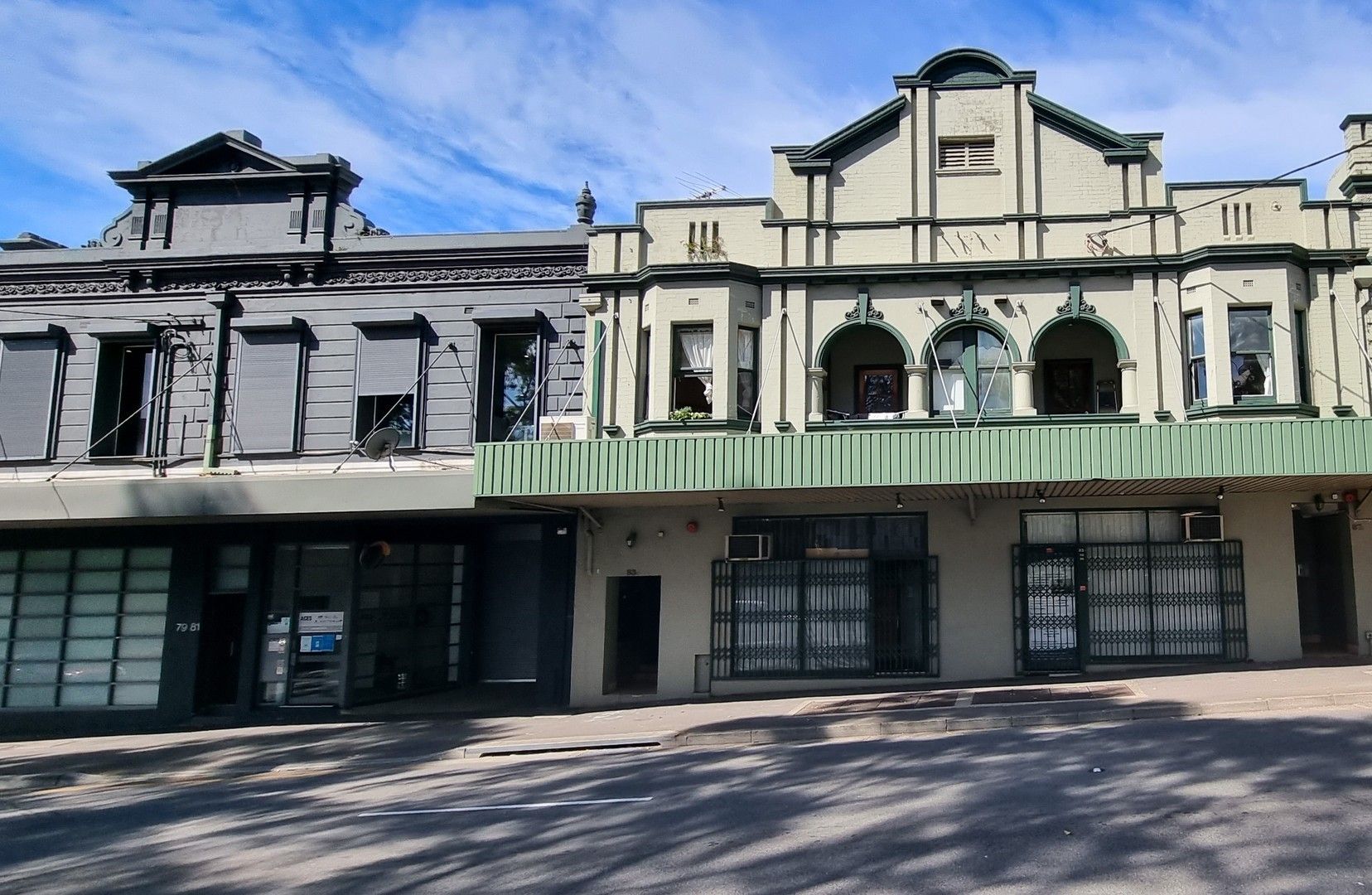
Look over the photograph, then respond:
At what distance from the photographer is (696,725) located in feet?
43.2

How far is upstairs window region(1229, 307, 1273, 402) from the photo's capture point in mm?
15109

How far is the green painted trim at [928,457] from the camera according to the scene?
42.9 feet

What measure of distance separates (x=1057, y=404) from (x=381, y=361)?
1161cm

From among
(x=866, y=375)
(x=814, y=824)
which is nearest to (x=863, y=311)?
(x=866, y=375)

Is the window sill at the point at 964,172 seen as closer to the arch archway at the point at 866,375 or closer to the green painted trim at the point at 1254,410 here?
the arch archway at the point at 866,375

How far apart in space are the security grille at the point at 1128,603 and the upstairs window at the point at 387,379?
10557 mm

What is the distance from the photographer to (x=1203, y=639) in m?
15.3

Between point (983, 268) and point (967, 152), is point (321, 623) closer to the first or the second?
point (983, 268)

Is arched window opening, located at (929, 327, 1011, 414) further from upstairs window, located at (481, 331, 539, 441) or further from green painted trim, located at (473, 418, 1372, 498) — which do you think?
upstairs window, located at (481, 331, 539, 441)

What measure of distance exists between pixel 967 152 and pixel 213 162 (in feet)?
44.7

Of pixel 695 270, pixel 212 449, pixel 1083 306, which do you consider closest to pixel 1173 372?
pixel 1083 306

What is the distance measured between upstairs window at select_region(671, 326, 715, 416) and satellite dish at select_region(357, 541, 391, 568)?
5449 mm

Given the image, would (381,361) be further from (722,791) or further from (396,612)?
(722,791)

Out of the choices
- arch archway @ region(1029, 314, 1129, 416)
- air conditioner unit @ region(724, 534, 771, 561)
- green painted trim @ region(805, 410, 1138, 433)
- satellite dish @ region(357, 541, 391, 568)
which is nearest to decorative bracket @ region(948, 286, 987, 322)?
arch archway @ region(1029, 314, 1129, 416)
